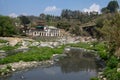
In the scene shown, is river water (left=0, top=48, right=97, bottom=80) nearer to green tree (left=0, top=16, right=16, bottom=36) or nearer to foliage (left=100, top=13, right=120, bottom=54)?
foliage (left=100, top=13, right=120, bottom=54)

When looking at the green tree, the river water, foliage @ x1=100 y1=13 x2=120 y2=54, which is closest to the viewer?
the river water

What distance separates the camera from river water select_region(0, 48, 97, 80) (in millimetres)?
34766

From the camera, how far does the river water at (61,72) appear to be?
3477cm

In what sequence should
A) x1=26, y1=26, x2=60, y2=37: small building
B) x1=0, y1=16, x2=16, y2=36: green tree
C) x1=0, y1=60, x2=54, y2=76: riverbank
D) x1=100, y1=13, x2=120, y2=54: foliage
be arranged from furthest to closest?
x1=26, y1=26, x2=60, y2=37: small building → x1=0, y1=16, x2=16, y2=36: green tree → x1=100, y1=13, x2=120, y2=54: foliage → x1=0, y1=60, x2=54, y2=76: riverbank

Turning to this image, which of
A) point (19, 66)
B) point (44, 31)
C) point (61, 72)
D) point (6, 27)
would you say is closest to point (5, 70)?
point (19, 66)

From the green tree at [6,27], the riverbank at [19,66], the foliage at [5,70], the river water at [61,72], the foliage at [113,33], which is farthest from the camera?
the green tree at [6,27]

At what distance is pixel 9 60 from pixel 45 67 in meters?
6.23

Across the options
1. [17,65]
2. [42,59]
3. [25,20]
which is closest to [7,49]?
[42,59]

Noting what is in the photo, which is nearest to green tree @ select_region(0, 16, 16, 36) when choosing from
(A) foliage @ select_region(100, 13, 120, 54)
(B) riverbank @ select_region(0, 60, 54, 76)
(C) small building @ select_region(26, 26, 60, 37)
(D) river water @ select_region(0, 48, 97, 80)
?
(C) small building @ select_region(26, 26, 60, 37)

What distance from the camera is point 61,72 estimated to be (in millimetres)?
39531

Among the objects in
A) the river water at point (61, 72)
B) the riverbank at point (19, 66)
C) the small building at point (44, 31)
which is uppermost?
the small building at point (44, 31)

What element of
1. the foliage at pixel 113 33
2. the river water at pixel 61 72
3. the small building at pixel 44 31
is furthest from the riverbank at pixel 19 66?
the small building at pixel 44 31

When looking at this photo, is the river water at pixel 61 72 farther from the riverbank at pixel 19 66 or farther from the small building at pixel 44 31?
the small building at pixel 44 31

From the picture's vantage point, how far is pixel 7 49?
6625 cm
